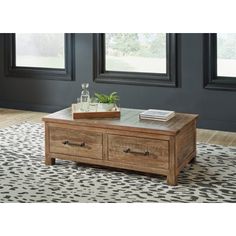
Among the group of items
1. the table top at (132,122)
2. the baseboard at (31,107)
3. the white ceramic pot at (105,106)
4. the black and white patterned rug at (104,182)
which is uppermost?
the white ceramic pot at (105,106)

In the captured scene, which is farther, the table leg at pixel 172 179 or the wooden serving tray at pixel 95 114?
the wooden serving tray at pixel 95 114

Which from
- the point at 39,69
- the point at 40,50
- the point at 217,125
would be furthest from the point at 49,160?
the point at 40,50

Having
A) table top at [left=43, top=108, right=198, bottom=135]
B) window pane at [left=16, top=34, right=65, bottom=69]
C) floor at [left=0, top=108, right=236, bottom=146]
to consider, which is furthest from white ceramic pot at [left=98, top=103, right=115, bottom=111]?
window pane at [left=16, top=34, right=65, bottom=69]

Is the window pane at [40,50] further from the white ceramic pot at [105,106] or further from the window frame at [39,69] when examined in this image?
the white ceramic pot at [105,106]

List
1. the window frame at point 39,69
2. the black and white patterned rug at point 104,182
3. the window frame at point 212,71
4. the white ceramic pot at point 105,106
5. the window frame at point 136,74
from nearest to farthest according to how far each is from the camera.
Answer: the black and white patterned rug at point 104,182
the white ceramic pot at point 105,106
the window frame at point 212,71
the window frame at point 136,74
the window frame at point 39,69

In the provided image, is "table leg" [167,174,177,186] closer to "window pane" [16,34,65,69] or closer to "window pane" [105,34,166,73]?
"window pane" [105,34,166,73]

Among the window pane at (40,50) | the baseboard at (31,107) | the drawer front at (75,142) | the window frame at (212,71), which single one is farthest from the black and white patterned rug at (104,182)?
the window pane at (40,50)

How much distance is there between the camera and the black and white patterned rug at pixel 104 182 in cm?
254

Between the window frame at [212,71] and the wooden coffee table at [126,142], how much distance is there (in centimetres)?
134

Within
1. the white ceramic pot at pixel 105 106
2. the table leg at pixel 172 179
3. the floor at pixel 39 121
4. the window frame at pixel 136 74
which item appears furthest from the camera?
the window frame at pixel 136 74

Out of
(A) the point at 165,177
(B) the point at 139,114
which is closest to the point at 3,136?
(B) the point at 139,114
